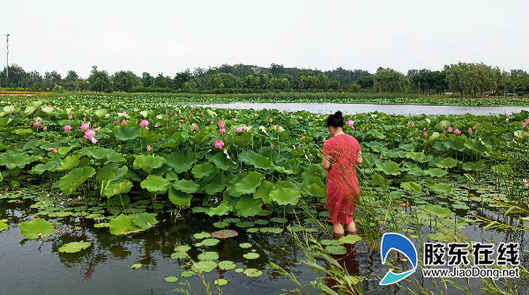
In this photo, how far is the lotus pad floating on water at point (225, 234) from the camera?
313 cm

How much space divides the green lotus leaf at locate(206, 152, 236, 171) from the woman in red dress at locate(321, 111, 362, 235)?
1200 mm

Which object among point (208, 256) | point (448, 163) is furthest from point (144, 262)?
point (448, 163)

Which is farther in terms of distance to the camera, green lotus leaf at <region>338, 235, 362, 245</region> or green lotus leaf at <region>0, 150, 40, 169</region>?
green lotus leaf at <region>0, 150, 40, 169</region>

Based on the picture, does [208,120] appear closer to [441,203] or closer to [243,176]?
[243,176]

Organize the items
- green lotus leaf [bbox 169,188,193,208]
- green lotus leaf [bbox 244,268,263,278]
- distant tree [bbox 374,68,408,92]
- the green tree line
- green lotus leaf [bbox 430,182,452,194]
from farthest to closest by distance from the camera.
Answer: distant tree [bbox 374,68,408,92]
the green tree line
green lotus leaf [bbox 430,182,452,194]
green lotus leaf [bbox 169,188,193,208]
green lotus leaf [bbox 244,268,263,278]

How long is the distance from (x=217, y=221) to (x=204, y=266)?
99 cm

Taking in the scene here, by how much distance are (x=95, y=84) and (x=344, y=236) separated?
238ft

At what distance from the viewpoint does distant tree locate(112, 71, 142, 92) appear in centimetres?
7050

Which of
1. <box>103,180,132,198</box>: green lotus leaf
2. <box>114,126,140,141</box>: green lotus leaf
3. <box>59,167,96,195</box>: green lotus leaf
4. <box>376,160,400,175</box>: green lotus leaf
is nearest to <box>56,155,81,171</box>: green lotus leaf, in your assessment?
<box>59,167,96,195</box>: green lotus leaf

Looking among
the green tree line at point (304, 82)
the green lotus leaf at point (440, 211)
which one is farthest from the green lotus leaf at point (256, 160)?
the green tree line at point (304, 82)

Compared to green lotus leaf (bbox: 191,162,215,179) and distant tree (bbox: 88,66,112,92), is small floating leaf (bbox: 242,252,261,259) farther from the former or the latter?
distant tree (bbox: 88,66,112,92)

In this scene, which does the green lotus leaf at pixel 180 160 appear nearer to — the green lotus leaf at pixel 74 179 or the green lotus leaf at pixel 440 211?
the green lotus leaf at pixel 74 179

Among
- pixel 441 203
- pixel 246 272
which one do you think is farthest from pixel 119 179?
pixel 441 203

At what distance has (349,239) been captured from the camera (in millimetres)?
2965
